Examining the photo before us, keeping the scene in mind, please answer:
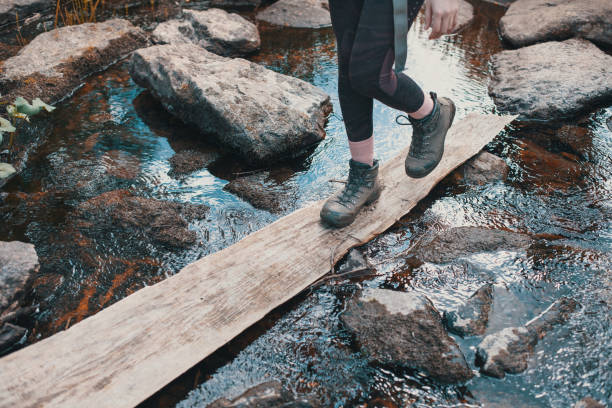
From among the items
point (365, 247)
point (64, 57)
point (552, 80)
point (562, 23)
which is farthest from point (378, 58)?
point (562, 23)

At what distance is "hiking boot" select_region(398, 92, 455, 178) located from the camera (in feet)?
9.44

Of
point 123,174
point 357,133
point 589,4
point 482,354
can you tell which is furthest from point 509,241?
point 589,4

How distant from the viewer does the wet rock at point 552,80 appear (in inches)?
176

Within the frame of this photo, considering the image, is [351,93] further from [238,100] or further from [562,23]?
[562,23]

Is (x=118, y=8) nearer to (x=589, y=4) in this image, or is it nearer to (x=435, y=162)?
(x=435, y=162)

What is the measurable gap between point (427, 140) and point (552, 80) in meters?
2.66

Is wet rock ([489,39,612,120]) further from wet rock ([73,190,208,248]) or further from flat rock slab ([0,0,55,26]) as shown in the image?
flat rock slab ([0,0,55,26])

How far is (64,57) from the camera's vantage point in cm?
504

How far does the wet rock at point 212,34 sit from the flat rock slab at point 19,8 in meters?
2.01

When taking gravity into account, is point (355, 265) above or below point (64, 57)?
below

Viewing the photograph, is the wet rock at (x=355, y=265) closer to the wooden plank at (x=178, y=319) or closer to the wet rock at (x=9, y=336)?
the wooden plank at (x=178, y=319)

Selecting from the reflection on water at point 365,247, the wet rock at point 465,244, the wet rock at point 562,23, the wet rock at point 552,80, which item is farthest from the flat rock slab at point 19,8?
the wet rock at point 562,23

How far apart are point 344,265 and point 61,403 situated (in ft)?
5.29

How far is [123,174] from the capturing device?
3.63 m
